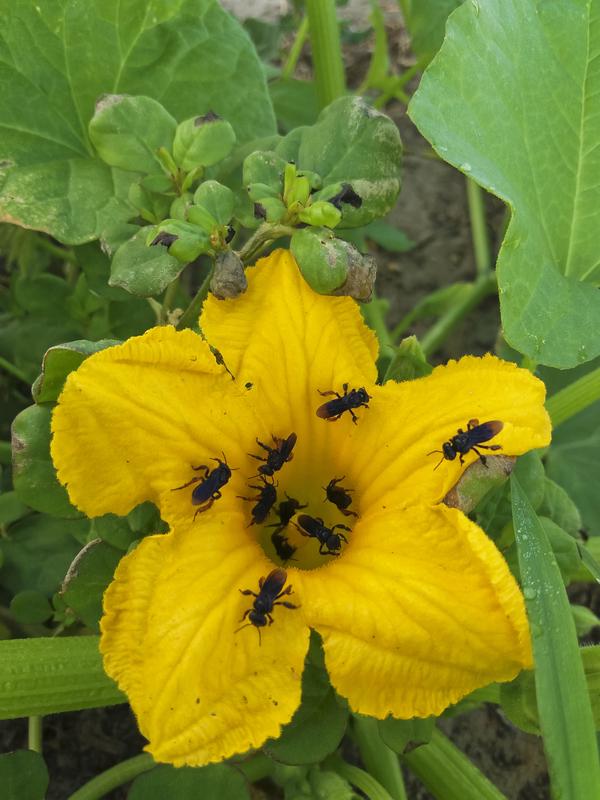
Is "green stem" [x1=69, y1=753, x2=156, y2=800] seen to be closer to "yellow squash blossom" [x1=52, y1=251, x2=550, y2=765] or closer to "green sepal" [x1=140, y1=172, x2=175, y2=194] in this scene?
"yellow squash blossom" [x1=52, y1=251, x2=550, y2=765]

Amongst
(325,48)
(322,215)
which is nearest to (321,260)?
(322,215)

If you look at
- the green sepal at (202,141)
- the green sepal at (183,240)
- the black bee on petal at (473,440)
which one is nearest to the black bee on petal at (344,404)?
the black bee on petal at (473,440)

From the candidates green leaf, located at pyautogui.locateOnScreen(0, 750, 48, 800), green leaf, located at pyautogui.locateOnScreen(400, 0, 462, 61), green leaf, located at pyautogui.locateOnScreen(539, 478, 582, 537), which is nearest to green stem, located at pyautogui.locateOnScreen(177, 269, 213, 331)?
green leaf, located at pyautogui.locateOnScreen(539, 478, 582, 537)

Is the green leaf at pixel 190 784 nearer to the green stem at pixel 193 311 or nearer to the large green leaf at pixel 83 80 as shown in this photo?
the green stem at pixel 193 311

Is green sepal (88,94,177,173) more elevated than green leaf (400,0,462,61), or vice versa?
green leaf (400,0,462,61)

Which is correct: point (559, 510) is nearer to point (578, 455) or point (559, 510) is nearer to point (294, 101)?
point (578, 455)

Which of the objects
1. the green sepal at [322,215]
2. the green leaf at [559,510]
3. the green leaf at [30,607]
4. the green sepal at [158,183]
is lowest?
the green leaf at [30,607]
